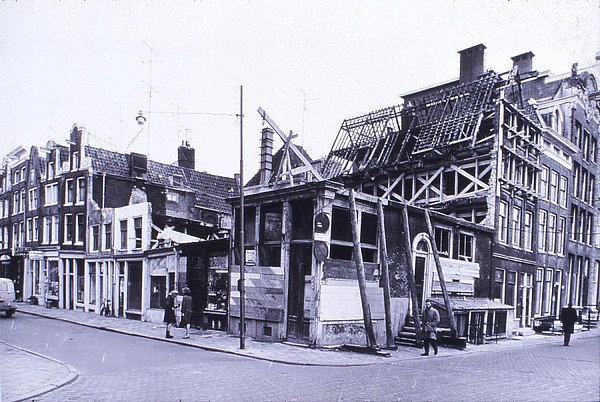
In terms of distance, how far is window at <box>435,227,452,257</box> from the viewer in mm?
19438

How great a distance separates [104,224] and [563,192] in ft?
93.5

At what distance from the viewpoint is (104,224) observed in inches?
1107

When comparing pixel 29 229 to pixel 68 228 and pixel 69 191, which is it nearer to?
pixel 68 228

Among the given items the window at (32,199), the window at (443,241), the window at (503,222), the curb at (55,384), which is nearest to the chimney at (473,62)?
the window at (503,222)

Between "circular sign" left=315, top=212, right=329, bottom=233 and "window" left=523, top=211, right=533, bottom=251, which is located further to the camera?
"window" left=523, top=211, right=533, bottom=251

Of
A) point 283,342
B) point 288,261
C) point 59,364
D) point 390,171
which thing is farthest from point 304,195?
point 390,171

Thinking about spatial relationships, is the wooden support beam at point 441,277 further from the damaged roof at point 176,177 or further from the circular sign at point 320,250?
the damaged roof at point 176,177

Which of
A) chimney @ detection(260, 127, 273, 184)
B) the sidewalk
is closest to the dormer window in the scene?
the sidewalk

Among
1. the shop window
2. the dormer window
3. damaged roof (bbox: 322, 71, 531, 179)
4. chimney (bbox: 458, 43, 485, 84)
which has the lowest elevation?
the shop window

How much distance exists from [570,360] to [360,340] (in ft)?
20.3

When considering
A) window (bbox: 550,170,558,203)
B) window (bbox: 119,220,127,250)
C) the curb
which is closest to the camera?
the curb

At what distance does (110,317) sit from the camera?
25266 mm

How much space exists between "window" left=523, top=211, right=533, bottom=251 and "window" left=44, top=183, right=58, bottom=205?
103 ft

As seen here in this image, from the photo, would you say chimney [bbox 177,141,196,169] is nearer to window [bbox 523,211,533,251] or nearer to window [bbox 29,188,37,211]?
window [bbox 29,188,37,211]
